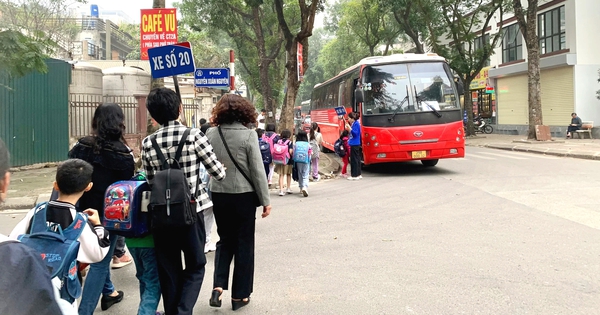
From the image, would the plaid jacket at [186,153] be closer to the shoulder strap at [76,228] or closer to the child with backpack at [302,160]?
the shoulder strap at [76,228]

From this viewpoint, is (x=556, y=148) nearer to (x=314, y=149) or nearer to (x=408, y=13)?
(x=314, y=149)

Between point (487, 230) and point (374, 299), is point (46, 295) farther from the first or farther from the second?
point (487, 230)

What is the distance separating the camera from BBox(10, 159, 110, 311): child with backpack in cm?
219

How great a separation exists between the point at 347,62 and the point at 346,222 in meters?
42.6

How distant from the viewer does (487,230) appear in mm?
6621

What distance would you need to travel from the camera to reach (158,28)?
30.5 feet

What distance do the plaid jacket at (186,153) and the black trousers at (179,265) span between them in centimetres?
23

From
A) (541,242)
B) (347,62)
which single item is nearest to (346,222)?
(541,242)

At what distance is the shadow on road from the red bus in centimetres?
88

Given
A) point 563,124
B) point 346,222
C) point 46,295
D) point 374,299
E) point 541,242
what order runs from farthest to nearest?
point 563,124 → point 346,222 → point 541,242 → point 374,299 → point 46,295

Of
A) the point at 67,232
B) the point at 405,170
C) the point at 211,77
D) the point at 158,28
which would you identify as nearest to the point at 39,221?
the point at 67,232

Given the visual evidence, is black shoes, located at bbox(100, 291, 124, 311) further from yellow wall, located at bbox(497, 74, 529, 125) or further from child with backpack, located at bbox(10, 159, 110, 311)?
yellow wall, located at bbox(497, 74, 529, 125)

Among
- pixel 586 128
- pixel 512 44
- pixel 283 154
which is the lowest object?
pixel 283 154

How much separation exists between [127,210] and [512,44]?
32010mm
